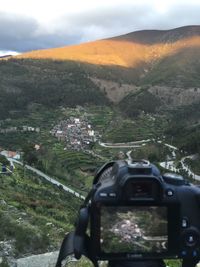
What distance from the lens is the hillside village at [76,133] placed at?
83875 mm

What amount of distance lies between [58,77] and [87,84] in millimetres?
10401

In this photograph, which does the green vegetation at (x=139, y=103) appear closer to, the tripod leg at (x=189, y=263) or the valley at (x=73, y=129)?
the valley at (x=73, y=129)

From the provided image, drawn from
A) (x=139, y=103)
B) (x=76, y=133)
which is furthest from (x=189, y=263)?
(x=139, y=103)

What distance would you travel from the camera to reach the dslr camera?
222 cm

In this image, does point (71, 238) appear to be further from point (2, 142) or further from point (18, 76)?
point (18, 76)

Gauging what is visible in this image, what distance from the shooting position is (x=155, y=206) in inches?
89.5

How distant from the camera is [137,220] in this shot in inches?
89.8

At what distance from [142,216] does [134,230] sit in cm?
10

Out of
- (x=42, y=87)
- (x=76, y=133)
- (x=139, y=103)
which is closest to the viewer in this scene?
(x=76, y=133)

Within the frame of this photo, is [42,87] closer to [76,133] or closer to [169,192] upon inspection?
[76,133]

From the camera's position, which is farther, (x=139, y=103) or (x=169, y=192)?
→ (x=139, y=103)

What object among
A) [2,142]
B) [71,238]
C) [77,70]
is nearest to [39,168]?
[2,142]

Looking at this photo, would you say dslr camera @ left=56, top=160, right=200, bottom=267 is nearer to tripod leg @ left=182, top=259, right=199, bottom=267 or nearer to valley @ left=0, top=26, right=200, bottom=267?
tripod leg @ left=182, top=259, right=199, bottom=267

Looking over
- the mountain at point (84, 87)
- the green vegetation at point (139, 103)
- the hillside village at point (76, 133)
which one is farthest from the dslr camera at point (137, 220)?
the green vegetation at point (139, 103)
